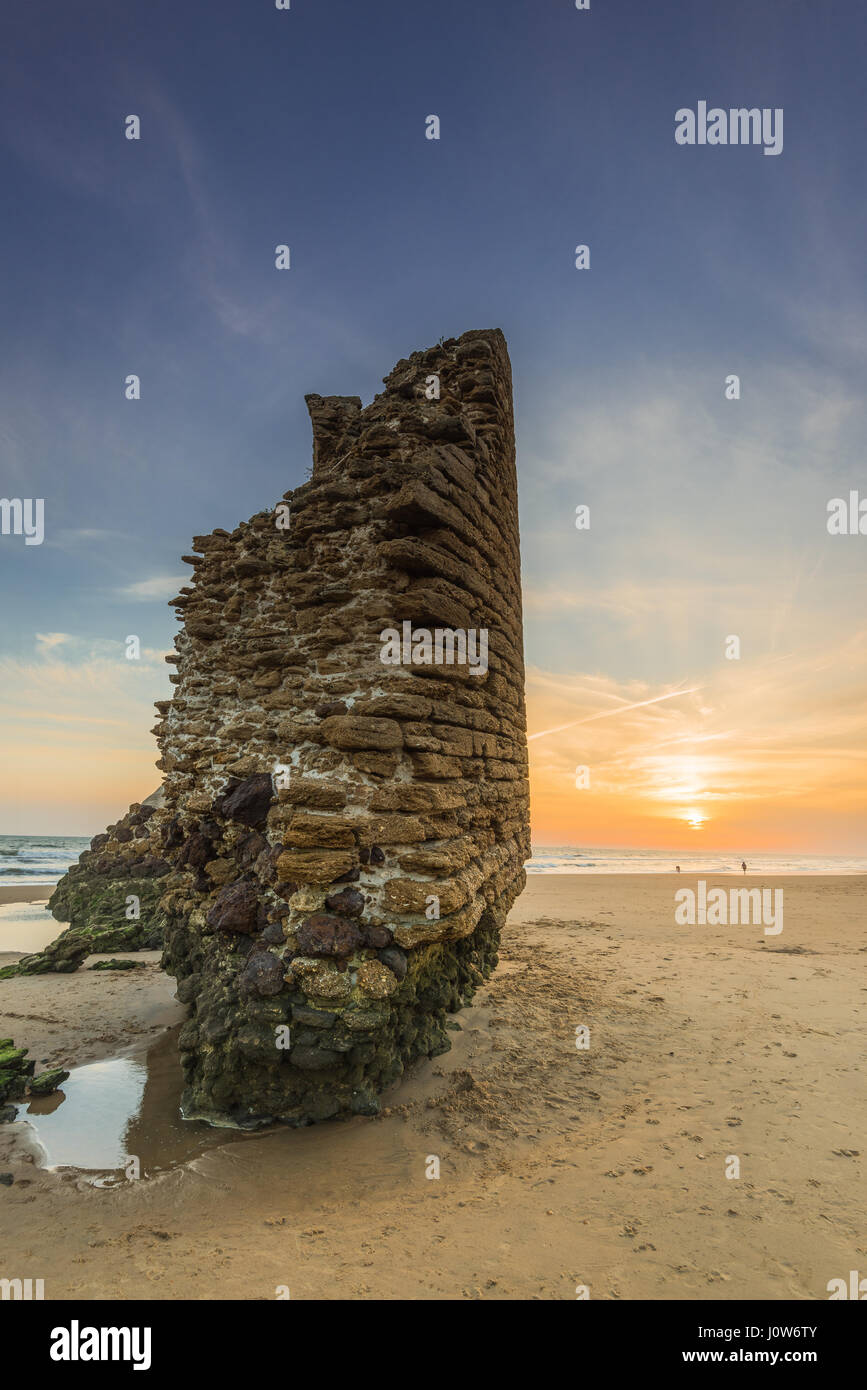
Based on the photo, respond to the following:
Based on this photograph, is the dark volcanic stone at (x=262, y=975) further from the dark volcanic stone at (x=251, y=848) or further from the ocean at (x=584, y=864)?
the ocean at (x=584, y=864)

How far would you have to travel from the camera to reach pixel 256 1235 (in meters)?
3.59

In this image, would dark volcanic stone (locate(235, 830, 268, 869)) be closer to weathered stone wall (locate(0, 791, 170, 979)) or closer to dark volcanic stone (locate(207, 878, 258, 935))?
dark volcanic stone (locate(207, 878, 258, 935))

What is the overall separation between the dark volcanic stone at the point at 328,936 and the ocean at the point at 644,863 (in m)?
34.5

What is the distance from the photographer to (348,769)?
500cm

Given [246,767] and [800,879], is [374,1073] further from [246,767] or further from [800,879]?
[800,879]

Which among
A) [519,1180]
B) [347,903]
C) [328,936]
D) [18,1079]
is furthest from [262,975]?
[18,1079]

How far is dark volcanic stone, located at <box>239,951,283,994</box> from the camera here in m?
4.69

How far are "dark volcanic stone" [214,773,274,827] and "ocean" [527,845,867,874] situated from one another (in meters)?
33.9

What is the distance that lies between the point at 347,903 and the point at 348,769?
1.05 meters

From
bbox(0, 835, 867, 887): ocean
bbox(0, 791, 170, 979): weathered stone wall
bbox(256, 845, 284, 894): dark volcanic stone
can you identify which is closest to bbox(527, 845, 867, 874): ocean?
bbox(0, 835, 867, 887): ocean

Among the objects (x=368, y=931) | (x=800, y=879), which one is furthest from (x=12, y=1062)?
(x=800, y=879)

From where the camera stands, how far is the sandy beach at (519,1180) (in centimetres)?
323

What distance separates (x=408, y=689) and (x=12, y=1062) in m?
5.55
